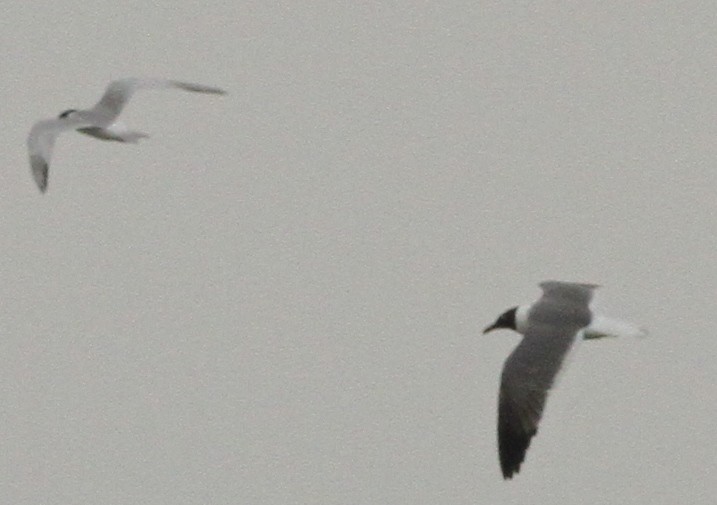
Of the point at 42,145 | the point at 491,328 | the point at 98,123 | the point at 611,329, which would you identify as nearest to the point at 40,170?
the point at 42,145

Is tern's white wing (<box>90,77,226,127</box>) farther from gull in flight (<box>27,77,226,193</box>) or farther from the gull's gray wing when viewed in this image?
the gull's gray wing

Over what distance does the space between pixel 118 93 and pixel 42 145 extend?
1.58 metres

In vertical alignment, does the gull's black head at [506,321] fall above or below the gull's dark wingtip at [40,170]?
below

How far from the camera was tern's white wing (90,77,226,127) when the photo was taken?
15.1 meters

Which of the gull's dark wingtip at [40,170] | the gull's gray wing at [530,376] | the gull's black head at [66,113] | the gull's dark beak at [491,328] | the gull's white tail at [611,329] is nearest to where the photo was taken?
the gull's gray wing at [530,376]

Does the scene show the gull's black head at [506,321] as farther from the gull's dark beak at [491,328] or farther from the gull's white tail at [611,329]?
the gull's white tail at [611,329]

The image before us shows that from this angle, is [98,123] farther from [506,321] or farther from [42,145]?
[506,321]

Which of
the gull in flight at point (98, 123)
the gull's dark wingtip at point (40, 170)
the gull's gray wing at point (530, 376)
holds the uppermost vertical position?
the gull in flight at point (98, 123)

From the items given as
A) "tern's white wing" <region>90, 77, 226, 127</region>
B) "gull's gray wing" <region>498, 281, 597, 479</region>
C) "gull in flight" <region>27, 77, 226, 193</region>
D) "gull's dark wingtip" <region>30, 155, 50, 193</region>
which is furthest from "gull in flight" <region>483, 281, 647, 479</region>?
"tern's white wing" <region>90, 77, 226, 127</region>

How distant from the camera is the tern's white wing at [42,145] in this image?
1388cm

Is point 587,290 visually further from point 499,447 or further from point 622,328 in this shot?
point 499,447

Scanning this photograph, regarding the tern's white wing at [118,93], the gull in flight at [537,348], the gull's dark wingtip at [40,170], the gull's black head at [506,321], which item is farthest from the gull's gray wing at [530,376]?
the tern's white wing at [118,93]

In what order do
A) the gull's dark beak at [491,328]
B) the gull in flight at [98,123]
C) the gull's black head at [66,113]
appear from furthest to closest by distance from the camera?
1. the gull's black head at [66,113]
2. the gull in flight at [98,123]
3. the gull's dark beak at [491,328]

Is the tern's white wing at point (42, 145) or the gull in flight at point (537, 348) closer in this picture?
the gull in flight at point (537, 348)
